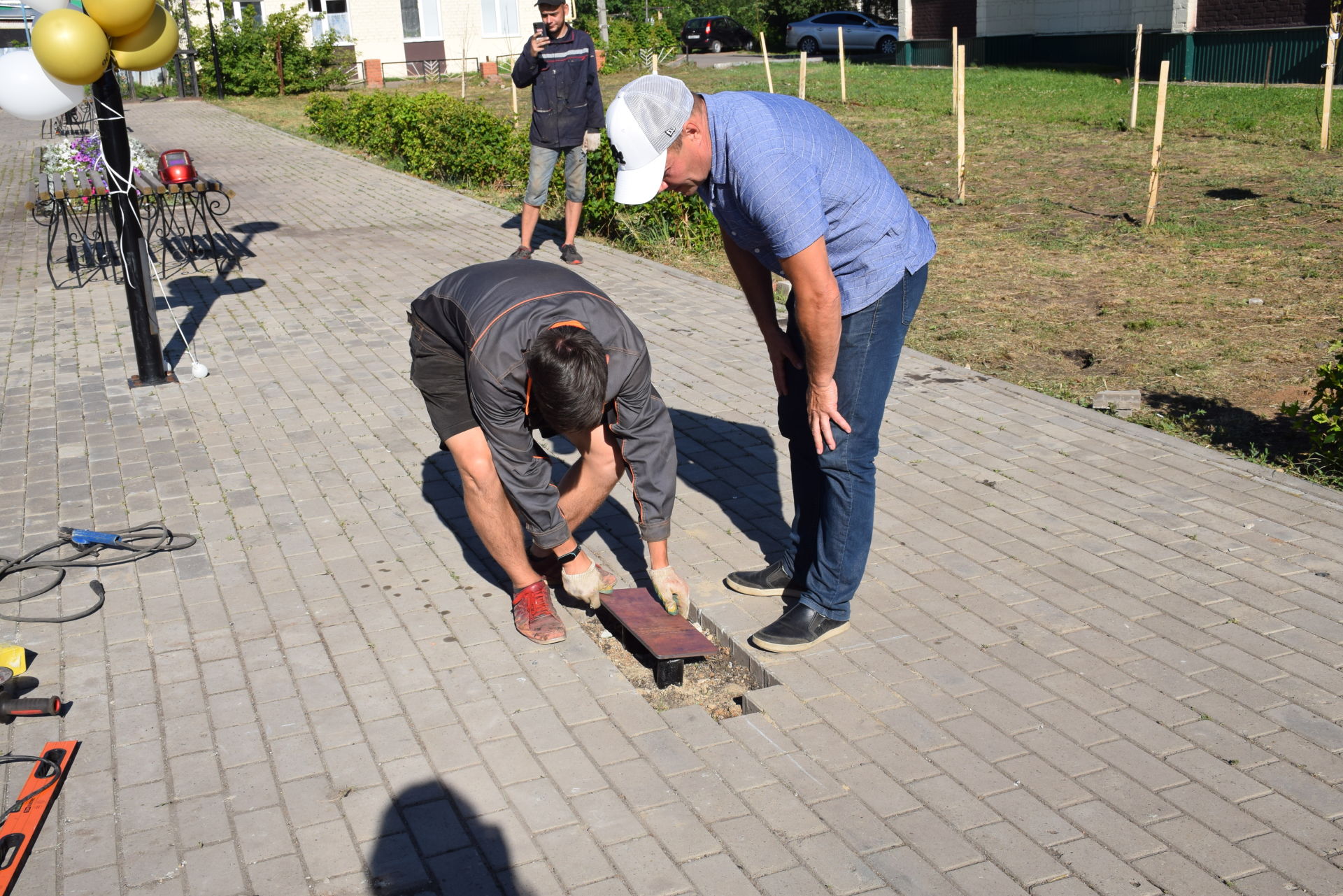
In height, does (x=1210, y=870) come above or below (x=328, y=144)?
below

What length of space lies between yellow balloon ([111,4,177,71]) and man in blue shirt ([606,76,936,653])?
434cm

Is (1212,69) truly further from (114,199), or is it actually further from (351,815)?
(351,815)

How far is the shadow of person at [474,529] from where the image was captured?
14.6 ft

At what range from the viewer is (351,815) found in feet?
9.90

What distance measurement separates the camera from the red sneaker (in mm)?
3857

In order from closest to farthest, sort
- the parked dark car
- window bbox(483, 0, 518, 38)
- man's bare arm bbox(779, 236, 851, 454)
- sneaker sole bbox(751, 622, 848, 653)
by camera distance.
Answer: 1. man's bare arm bbox(779, 236, 851, 454)
2. sneaker sole bbox(751, 622, 848, 653)
3. window bbox(483, 0, 518, 38)
4. the parked dark car

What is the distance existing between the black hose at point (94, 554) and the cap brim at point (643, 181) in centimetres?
251

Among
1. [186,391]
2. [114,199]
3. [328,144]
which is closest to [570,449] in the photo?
[186,391]

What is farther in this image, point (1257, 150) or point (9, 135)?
point (9, 135)

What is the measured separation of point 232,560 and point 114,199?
302 centimetres

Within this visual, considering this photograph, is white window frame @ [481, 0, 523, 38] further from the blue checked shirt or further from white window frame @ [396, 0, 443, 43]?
the blue checked shirt

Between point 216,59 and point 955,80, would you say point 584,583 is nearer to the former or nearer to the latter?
point 955,80

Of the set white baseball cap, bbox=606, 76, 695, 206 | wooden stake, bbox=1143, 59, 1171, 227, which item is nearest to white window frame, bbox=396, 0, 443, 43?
wooden stake, bbox=1143, 59, 1171, 227

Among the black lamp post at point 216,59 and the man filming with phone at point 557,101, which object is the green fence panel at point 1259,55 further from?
the black lamp post at point 216,59
